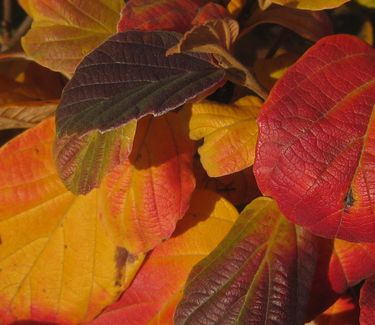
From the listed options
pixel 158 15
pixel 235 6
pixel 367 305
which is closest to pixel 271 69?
pixel 235 6

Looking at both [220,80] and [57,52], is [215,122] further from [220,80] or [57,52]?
[57,52]

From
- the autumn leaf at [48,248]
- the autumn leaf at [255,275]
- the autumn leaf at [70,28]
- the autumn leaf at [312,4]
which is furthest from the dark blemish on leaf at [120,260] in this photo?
the autumn leaf at [312,4]

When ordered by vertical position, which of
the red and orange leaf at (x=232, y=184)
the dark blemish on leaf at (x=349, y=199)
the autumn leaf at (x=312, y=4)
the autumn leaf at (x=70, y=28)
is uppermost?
the autumn leaf at (x=312, y=4)

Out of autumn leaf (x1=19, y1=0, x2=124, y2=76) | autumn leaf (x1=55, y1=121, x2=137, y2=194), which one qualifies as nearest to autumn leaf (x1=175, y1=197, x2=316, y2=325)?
autumn leaf (x1=55, y1=121, x2=137, y2=194)

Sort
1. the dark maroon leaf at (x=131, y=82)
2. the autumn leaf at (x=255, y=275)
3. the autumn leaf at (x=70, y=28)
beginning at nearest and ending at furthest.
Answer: the dark maroon leaf at (x=131, y=82) < the autumn leaf at (x=255, y=275) < the autumn leaf at (x=70, y=28)

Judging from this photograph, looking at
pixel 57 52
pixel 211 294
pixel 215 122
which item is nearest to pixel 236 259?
pixel 211 294

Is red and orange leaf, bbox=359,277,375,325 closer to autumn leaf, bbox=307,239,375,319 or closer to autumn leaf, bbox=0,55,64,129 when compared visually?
autumn leaf, bbox=307,239,375,319

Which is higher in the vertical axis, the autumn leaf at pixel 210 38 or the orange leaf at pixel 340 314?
the autumn leaf at pixel 210 38

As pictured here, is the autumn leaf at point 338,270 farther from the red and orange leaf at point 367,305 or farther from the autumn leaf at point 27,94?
the autumn leaf at point 27,94
